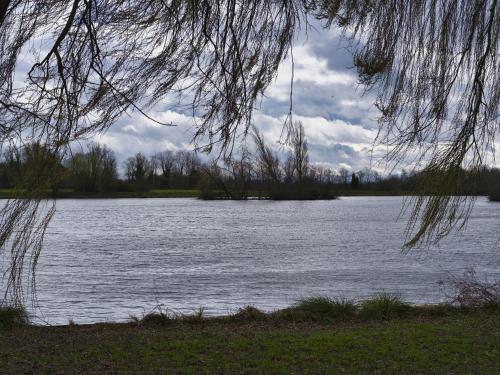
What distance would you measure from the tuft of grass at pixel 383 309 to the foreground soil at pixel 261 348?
57 centimetres

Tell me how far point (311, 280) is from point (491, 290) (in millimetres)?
4987

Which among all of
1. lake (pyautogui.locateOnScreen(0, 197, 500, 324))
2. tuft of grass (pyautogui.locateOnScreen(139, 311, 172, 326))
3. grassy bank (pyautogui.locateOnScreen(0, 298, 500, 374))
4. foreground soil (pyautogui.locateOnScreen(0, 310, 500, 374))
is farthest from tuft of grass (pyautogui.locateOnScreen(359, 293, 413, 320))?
tuft of grass (pyautogui.locateOnScreen(139, 311, 172, 326))

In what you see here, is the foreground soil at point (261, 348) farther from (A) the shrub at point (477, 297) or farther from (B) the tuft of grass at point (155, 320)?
(A) the shrub at point (477, 297)

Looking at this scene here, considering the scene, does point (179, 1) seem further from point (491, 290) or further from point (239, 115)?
point (491, 290)

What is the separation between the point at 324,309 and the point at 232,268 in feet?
26.0

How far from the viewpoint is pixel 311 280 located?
14797 millimetres

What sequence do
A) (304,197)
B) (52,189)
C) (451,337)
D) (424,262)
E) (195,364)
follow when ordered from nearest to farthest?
1. (52,189)
2. (195,364)
3. (451,337)
4. (424,262)
5. (304,197)

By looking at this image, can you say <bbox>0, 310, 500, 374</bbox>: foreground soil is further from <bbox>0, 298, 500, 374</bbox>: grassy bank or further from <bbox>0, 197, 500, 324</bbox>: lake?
<bbox>0, 197, 500, 324</bbox>: lake

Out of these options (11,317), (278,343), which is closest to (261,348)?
(278,343)

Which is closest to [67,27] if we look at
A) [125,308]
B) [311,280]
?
[125,308]

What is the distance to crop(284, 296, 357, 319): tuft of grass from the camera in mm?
9164

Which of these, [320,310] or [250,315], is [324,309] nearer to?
[320,310]

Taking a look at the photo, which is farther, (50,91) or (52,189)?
(52,189)

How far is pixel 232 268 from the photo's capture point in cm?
1706
